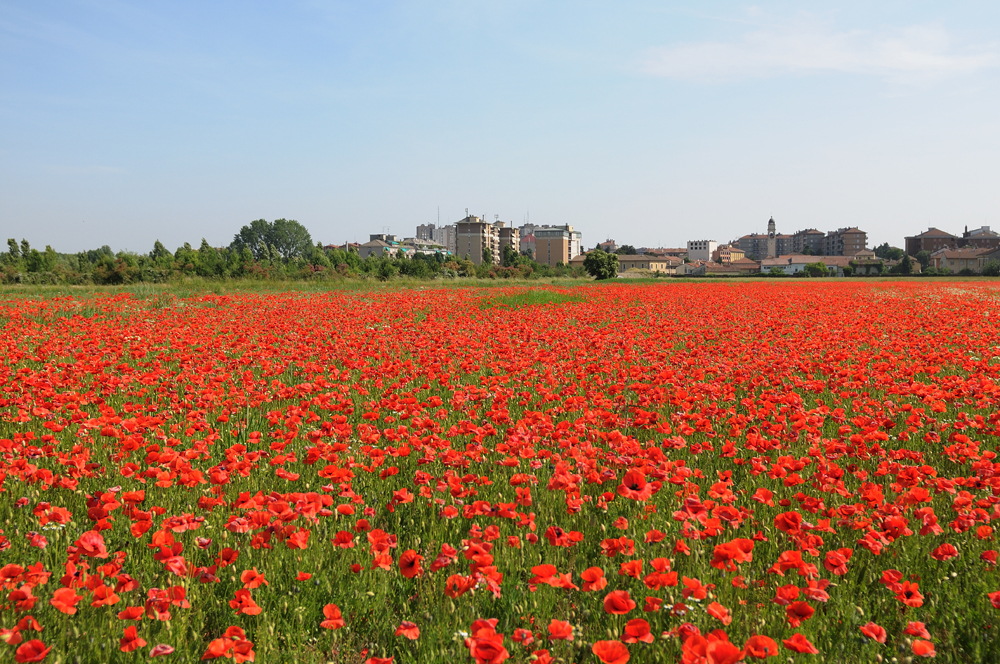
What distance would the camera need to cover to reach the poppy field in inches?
89.5

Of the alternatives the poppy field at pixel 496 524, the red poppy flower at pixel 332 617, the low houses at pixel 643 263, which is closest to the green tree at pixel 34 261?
the poppy field at pixel 496 524

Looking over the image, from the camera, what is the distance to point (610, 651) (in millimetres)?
1772

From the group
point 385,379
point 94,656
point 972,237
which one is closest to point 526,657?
point 94,656

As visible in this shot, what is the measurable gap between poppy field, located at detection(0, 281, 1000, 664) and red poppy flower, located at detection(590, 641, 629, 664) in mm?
12

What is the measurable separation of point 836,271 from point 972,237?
279ft

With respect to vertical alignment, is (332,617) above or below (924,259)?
below

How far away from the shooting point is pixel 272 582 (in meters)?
2.71

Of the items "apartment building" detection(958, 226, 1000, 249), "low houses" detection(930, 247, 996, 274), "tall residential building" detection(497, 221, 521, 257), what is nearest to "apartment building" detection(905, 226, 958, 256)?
"apartment building" detection(958, 226, 1000, 249)

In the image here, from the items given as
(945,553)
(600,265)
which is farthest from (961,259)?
(945,553)

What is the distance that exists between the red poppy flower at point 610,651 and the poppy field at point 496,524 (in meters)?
0.01

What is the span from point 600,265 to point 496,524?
75.7 meters

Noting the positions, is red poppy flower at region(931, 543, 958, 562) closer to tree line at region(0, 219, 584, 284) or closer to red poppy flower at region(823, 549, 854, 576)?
red poppy flower at region(823, 549, 854, 576)

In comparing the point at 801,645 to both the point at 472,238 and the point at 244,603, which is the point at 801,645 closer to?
the point at 244,603

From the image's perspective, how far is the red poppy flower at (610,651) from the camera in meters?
1.75
